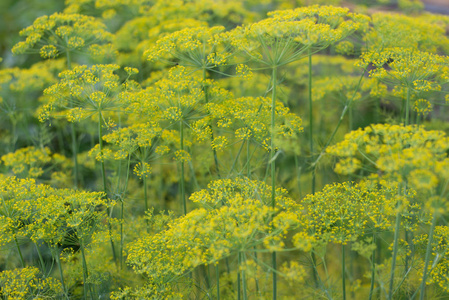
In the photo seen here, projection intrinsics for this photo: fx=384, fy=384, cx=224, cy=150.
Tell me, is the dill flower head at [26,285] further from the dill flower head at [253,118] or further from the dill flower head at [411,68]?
the dill flower head at [411,68]

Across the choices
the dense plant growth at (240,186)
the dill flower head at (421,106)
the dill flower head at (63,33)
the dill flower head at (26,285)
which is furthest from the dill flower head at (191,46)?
the dill flower head at (26,285)

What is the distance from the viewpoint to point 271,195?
238cm

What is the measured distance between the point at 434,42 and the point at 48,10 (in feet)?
16.2

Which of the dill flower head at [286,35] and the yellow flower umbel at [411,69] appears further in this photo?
the yellow flower umbel at [411,69]

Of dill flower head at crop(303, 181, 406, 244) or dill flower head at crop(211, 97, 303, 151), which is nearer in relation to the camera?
dill flower head at crop(303, 181, 406, 244)

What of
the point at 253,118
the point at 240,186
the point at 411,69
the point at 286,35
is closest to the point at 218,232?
the point at 240,186

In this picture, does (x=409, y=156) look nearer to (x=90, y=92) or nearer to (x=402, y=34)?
(x=402, y=34)

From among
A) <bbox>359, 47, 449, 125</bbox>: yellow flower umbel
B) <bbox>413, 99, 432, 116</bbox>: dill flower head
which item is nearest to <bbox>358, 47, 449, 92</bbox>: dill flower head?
<bbox>359, 47, 449, 125</bbox>: yellow flower umbel

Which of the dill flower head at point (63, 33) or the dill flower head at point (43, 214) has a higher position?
the dill flower head at point (63, 33)

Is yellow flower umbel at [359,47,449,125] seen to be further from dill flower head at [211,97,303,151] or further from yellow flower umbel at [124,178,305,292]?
yellow flower umbel at [124,178,305,292]

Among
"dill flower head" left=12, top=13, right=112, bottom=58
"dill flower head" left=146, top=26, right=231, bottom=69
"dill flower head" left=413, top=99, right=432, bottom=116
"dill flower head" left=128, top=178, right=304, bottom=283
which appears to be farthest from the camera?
"dill flower head" left=12, top=13, right=112, bottom=58

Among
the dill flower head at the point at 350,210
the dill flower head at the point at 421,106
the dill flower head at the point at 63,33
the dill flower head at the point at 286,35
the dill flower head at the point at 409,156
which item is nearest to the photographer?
the dill flower head at the point at 409,156

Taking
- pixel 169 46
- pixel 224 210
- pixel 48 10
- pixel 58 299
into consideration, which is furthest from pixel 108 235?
pixel 48 10

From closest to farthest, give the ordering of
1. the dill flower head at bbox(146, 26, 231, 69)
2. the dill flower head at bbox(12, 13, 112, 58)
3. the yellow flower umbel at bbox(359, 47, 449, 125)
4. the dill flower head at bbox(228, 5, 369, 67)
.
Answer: the dill flower head at bbox(228, 5, 369, 67) → the yellow flower umbel at bbox(359, 47, 449, 125) → the dill flower head at bbox(146, 26, 231, 69) → the dill flower head at bbox(12, 13, 112, 58)
